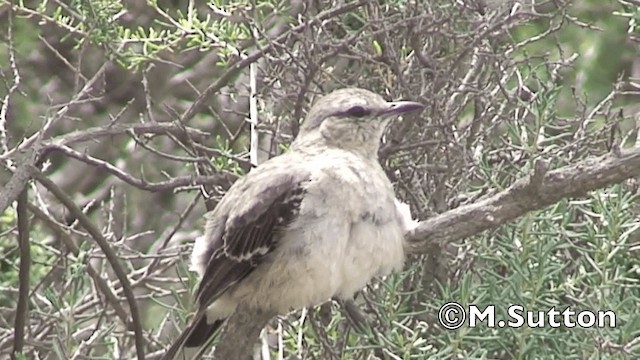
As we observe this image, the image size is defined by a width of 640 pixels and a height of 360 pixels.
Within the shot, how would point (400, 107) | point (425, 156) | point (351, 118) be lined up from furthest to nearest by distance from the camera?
point (351, 118) → point (425, 156) → point (400, 107)

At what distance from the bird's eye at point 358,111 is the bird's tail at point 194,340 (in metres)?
0.55

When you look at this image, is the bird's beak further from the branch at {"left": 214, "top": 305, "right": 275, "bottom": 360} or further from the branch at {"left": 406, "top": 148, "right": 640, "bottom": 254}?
the branch at {"left": 214, "top": 305, "right": 275, "bottom": 360}

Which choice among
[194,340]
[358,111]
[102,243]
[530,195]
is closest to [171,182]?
[102,243]

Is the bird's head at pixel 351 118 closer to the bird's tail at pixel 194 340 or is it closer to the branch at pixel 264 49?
the branch at pixel 264 49

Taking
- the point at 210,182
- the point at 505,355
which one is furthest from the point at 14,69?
the point at 505,355

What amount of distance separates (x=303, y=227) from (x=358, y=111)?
0.91 ft

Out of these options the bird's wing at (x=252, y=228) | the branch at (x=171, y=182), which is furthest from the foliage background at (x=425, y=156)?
the bird's wing at (x=252, y=228)

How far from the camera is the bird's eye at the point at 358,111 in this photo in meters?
2.96

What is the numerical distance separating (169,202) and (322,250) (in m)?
2.51

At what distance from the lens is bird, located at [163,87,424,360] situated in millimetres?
2912

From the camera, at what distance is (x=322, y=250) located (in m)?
2.94

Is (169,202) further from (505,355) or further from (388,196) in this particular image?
(505,355)

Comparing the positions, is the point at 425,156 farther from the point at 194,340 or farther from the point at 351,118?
the point at 194,340

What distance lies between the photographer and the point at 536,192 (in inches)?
90.9
